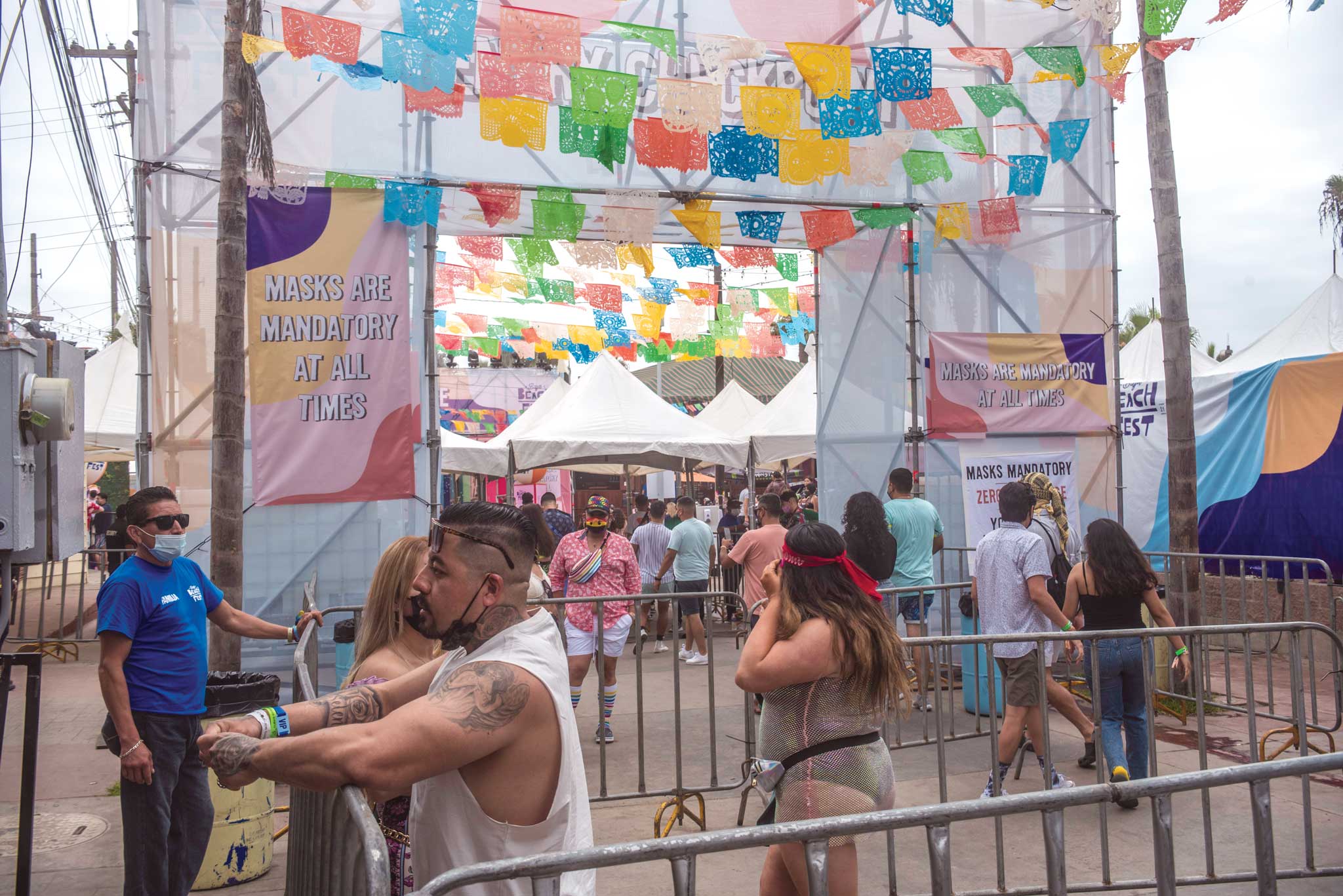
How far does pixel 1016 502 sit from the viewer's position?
257 inches

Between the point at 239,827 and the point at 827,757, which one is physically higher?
the point at 827,757

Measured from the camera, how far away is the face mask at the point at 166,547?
443 centimetres

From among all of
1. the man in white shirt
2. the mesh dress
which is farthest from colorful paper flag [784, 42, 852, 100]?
the mesh dress

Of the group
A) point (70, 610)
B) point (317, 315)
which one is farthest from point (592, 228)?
point (70, 610)

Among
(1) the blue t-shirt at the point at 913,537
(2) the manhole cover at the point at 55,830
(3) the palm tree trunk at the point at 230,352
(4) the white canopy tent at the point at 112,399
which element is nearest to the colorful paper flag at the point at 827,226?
(1) the blue t-shirt at the point at 913,537

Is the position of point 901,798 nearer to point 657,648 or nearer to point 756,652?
point 756,652

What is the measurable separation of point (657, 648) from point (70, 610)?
11.5 meters

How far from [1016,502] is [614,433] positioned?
31.3 ft

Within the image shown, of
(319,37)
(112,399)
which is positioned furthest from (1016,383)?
(112,399)

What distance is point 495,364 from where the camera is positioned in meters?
39.5

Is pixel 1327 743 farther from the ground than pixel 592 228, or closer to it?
closer to it

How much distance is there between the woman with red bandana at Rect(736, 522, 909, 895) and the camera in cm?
335

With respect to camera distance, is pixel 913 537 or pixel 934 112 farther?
pixel 934 112

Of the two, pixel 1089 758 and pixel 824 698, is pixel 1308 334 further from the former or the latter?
pixel 824 698
